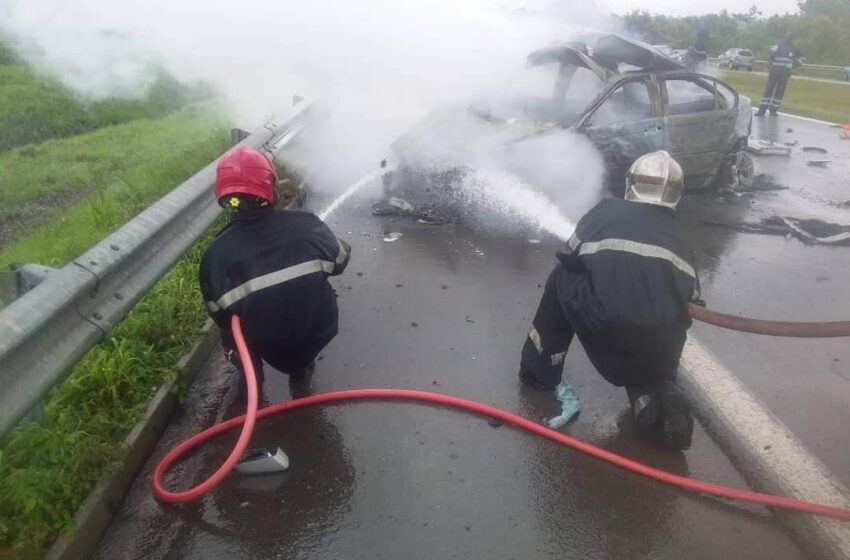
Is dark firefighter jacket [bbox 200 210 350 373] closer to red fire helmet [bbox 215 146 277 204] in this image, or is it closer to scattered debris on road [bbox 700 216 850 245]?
red fire helmet [bbox 215 146 277 204]

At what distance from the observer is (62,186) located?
891 centimetres

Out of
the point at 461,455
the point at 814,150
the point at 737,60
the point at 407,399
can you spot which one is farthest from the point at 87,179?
the point at 737,60

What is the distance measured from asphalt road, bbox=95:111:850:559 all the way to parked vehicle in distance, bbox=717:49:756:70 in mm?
39755

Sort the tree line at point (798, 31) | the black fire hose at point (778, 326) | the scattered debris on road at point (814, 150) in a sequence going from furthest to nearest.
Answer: the tree line at point (798, 31) → the scattered debris on road at point (814, 150) → the black fire hose at point (778, 326)

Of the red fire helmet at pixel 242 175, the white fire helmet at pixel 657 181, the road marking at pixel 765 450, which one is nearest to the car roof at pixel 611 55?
the white fire helmet at pixel 657 181

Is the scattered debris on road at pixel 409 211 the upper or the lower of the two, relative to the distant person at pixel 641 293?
lower

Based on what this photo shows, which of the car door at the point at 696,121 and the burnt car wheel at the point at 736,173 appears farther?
the burnt car wheel at the point at 736,173

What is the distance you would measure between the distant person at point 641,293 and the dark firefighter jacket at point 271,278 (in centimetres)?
137

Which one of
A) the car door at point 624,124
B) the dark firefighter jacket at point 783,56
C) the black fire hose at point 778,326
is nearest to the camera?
the black fire hose at point 778,326

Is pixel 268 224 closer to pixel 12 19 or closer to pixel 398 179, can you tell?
pixel 398 179

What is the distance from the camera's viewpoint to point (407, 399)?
12.5 feet

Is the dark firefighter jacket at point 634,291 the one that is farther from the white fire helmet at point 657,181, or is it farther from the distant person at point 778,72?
the distant person at point 778,72

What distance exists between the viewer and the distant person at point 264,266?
338 centimetres

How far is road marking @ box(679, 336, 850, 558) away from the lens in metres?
2.90
